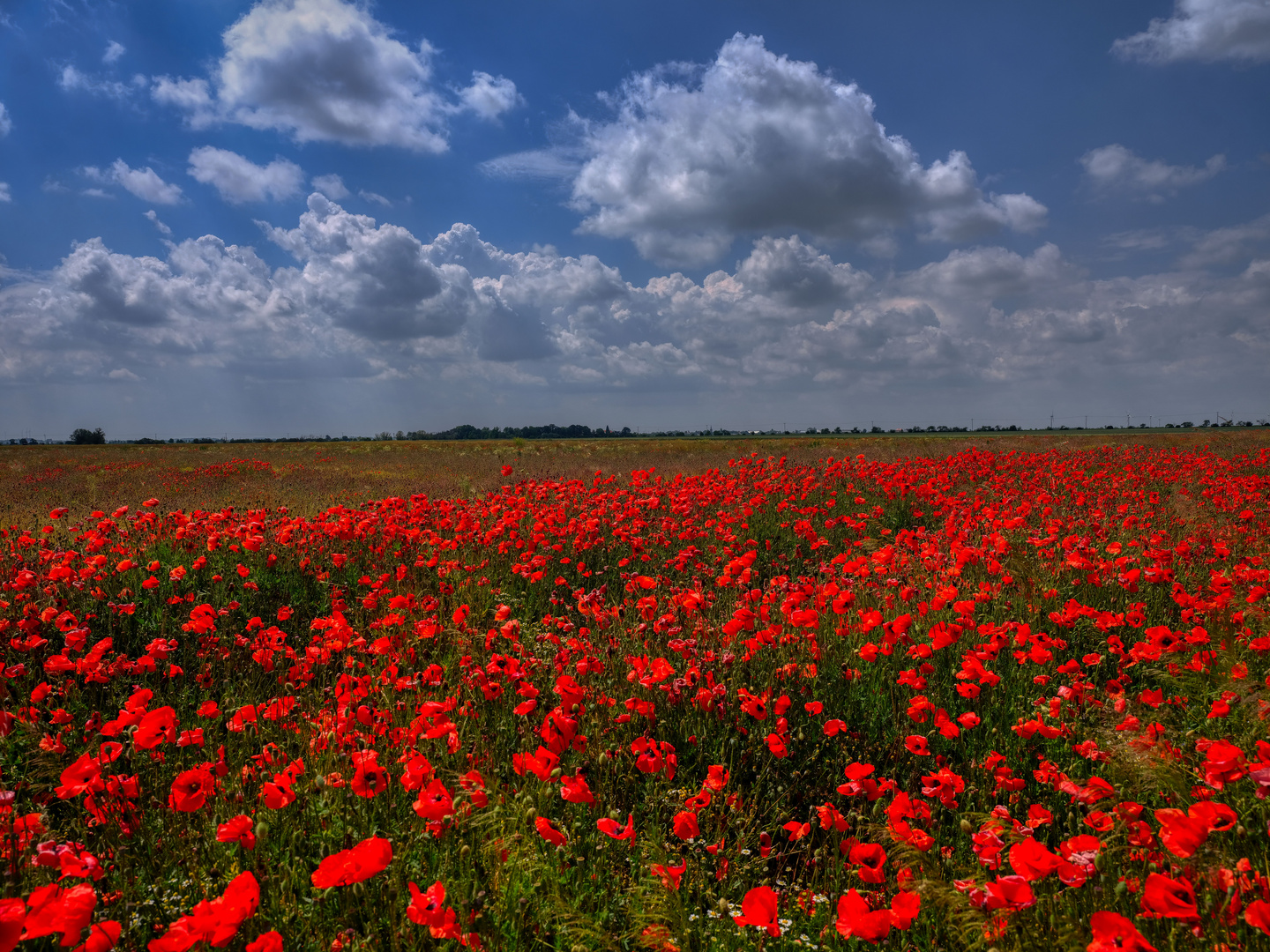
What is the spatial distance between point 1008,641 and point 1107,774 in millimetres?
1264

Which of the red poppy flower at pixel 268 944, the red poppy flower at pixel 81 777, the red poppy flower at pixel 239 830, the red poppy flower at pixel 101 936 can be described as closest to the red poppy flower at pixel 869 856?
the red poppy flower at pixel 268 944

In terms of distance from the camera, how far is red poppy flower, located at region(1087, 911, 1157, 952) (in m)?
1.53

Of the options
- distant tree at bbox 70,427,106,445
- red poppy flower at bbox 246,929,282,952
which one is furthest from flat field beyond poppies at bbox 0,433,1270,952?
distant tree at bbox 70,427,106,445

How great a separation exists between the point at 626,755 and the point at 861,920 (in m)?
1.79

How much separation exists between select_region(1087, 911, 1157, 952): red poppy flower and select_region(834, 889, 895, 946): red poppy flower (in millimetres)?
468

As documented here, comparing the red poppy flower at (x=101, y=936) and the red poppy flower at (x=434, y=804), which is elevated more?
the red poppy flower at (x=434, y=804)

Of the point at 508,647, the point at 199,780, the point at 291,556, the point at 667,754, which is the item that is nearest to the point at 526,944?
the point at 667,754

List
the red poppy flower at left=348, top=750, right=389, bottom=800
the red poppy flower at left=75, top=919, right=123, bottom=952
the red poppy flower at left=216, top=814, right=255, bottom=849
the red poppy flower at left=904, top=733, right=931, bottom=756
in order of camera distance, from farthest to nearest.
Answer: the red poppy flower at left=904, top=733, right=931, bottom=756, the red poppy flower at left=348, top=750, right=389, bottom=800, the red poppy flower at left=216, top=814, right=255, bottom=849, the red poppy flower at left=75, top=919, right=123, bottom=952

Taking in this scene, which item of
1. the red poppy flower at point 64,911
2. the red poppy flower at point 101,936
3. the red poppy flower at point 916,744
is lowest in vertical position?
the red poppy flower at point 916,744

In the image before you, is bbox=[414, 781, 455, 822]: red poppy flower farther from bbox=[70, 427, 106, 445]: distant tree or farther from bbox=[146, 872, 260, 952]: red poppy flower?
bbox=[70, 427, 106, 445]: distant tree

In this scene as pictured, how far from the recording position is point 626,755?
11.1ft

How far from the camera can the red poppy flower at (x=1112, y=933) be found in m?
1.53

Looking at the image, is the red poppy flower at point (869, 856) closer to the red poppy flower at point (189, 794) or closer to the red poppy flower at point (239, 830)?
the red poppy flower at point (239, 830)

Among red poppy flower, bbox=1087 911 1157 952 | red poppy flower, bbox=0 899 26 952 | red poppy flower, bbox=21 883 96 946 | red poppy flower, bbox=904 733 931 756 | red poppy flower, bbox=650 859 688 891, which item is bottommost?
red poppy flower, bbox=650 859 688 891
